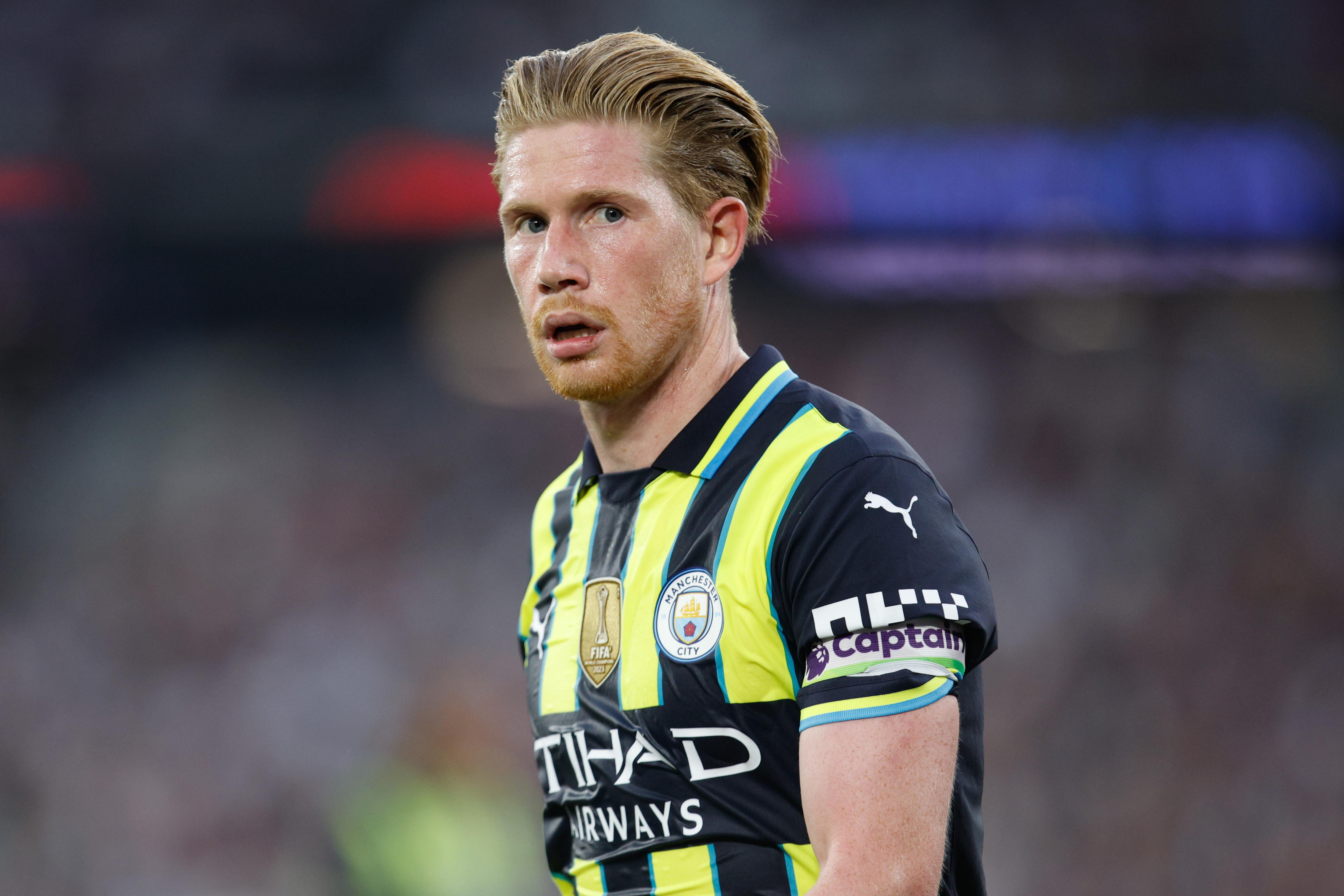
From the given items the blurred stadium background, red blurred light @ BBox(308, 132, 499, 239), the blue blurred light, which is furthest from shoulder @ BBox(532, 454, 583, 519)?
the blue blurred light

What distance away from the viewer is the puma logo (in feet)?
5.19

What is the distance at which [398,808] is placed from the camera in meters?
7.70

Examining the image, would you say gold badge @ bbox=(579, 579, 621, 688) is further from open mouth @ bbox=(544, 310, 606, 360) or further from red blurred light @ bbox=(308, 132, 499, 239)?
red blurred light @ bbox=(308, 132, 499, 239)

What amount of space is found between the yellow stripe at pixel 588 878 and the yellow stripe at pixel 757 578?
0.39 meters

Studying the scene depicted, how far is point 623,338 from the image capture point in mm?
1845

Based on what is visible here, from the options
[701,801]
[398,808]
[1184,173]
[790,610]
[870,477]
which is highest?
[1184,173]

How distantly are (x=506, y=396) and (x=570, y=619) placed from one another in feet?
26.1

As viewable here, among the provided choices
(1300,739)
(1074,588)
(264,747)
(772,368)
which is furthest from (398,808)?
(772,368)

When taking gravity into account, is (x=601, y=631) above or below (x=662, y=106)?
below

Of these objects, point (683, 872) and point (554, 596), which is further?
point (554, 596)

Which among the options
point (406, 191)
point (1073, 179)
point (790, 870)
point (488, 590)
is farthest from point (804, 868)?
point (1073, 179)

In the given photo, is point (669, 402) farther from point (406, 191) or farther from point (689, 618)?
point (406, 191)

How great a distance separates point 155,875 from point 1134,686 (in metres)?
6.38

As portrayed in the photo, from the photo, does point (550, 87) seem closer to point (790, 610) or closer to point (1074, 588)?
point (790, 610)
